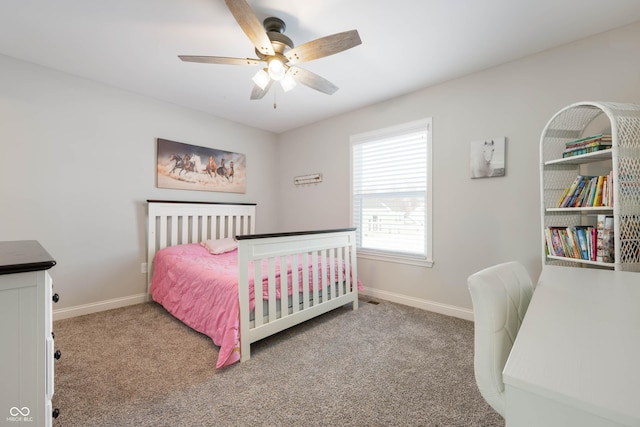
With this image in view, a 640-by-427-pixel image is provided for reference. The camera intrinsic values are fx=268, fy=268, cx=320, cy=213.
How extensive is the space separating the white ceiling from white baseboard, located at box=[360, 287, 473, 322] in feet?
7.29

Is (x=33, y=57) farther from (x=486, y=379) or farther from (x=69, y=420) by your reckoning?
(x=486, y=379)

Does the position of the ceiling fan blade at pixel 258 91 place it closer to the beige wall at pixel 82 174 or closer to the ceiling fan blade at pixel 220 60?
the ceiling fan blade at pixel 220 60

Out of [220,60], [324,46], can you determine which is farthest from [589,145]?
[220,60]

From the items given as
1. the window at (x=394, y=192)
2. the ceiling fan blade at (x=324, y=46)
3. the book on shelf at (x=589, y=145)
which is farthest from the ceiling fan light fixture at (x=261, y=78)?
the book on shelf at (x=589, y=145)

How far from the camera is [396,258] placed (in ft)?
9.91

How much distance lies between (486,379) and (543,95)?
235 cm

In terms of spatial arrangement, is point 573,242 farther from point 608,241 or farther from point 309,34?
point 309,34

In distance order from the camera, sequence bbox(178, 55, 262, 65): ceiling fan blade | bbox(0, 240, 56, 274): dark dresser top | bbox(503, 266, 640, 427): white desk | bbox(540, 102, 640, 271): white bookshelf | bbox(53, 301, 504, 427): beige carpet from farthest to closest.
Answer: bbox(178, 55, 262, 65): ceiling fan blade → bbox(540, 102, 640, 271): white bookshelf → bbox(53, 301, 504, 427): beige carpet → bbox(0, 240, 56, 274): dark dresser top → bbox(503, 266, 640, 427): white desk

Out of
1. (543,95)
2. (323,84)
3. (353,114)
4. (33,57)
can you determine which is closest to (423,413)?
(323,84)

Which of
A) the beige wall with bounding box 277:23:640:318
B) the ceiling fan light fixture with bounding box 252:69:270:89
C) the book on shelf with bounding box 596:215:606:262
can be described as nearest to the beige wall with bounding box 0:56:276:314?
the ceiling fan light fixture with bounding box 252:69:270:89

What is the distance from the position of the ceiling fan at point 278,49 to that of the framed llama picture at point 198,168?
1.66m

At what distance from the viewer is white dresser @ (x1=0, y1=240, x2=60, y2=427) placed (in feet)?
2.46

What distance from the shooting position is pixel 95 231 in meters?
2.70

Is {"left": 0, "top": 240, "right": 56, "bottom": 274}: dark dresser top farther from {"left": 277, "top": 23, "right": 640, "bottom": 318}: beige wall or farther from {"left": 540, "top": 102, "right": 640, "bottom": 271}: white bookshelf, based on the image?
{"left": 277, "top": 23, "right": 640, "bottom": 318}: beige wall
